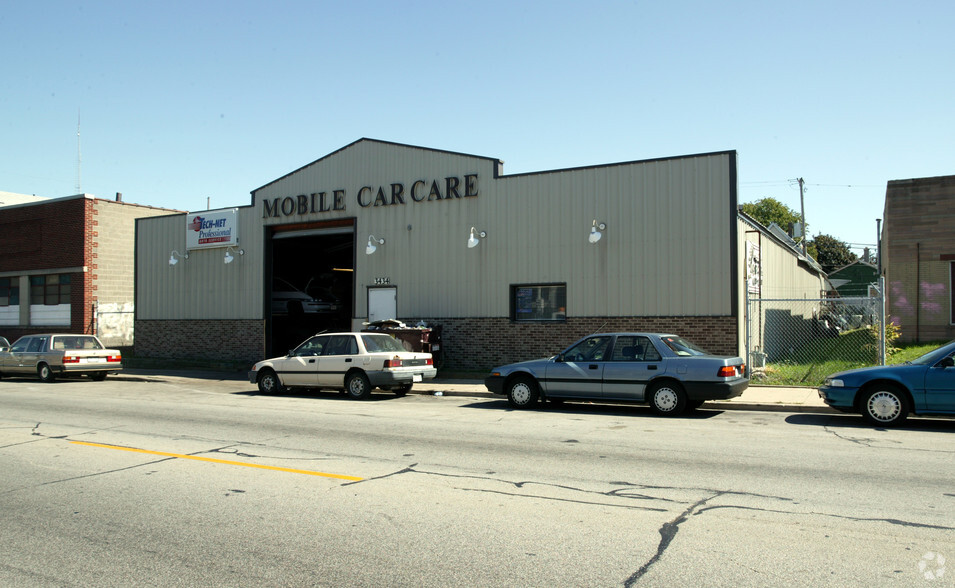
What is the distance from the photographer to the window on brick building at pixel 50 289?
33.2 metres

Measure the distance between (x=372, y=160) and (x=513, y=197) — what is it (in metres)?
5.45

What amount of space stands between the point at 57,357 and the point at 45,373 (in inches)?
30.8

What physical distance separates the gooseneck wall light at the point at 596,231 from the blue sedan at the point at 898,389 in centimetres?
819

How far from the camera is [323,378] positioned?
1680cm

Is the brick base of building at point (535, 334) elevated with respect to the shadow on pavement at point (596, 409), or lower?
elevated

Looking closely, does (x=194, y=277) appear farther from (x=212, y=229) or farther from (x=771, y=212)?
(x=771, y=212)

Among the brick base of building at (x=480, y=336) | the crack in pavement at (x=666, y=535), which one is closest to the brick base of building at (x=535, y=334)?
the brick base of building at (x=480, y=336)

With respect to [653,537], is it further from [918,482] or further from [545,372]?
[545,372]

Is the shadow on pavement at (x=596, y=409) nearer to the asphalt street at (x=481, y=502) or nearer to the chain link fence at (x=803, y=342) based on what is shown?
the asphalt street at (x=481, y=502)

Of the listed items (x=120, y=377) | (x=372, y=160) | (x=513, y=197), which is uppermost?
(x=372, y=160)

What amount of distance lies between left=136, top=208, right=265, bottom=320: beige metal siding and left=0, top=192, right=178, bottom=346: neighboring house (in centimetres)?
488

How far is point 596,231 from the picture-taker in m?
19.1

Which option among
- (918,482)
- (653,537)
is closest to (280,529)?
(653,537)

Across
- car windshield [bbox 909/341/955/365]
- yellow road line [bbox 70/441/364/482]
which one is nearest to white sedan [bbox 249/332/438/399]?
yellow road line [bbox 70/441/364/482]
